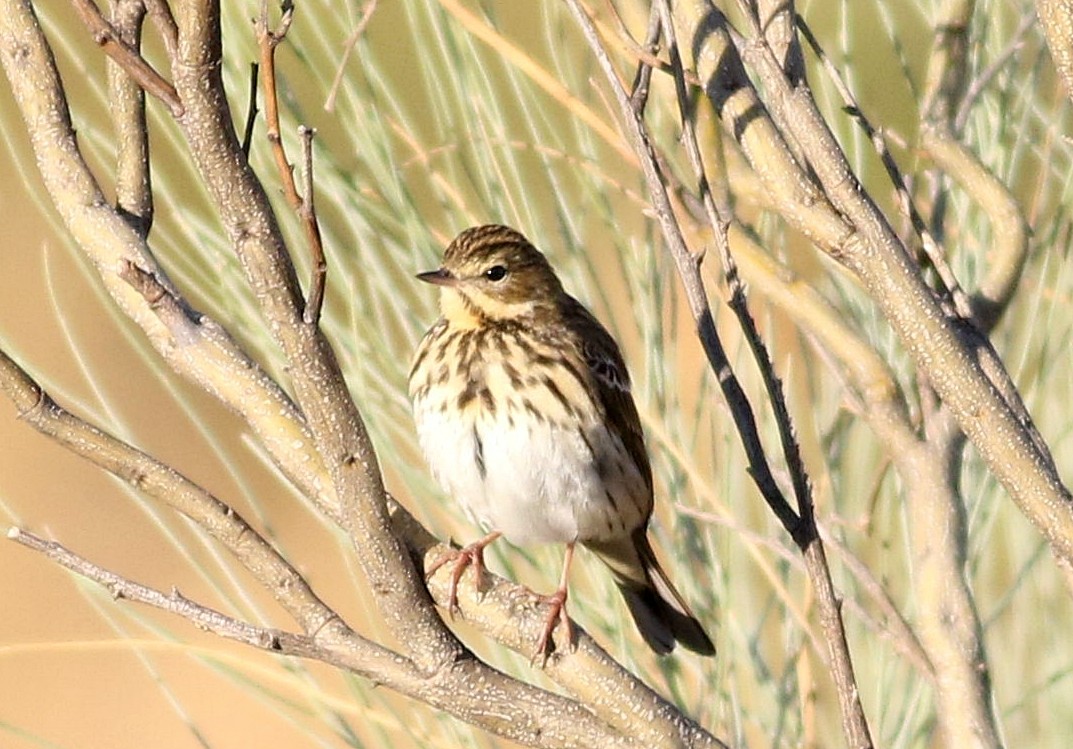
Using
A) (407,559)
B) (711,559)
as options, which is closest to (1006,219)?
(711,559)

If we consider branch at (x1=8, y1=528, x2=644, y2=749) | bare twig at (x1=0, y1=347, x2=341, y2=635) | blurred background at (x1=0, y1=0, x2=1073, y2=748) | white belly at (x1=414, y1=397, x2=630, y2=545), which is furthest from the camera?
white belly at (x1=414, y1=397, x2=630, y2=545)

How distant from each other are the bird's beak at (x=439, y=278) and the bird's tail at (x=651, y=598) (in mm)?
569

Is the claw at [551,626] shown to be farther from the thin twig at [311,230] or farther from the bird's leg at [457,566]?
the thin twig at [311,230]

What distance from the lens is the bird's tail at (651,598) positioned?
2.80 m

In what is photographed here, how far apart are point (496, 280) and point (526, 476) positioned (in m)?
0.39

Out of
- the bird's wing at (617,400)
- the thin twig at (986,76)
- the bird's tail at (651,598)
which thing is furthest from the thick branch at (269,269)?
the bird's wing at (617,400)

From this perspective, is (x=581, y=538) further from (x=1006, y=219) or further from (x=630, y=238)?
(x=1006, y=219)

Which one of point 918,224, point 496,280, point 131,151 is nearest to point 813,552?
point 918,224

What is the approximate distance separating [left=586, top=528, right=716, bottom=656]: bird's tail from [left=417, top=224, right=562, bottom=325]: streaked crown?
1.52ft

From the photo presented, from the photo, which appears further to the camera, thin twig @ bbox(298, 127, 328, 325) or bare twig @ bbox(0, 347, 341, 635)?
bare twig @ bbox(0, 347, 341, 635)

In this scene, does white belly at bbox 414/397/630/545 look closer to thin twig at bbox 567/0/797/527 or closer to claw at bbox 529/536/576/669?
claw at bbox 529/536/576/669

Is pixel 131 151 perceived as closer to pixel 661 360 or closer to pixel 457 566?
pixel 457 566

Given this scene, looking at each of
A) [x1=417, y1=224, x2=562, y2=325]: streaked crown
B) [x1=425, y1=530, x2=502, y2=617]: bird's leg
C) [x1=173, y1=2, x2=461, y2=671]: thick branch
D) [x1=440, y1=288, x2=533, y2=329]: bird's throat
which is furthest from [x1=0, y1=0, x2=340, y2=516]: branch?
[x1=440, y1=288, x2=533, y2=329]: bird's throat

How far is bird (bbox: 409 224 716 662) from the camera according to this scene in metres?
3.19
